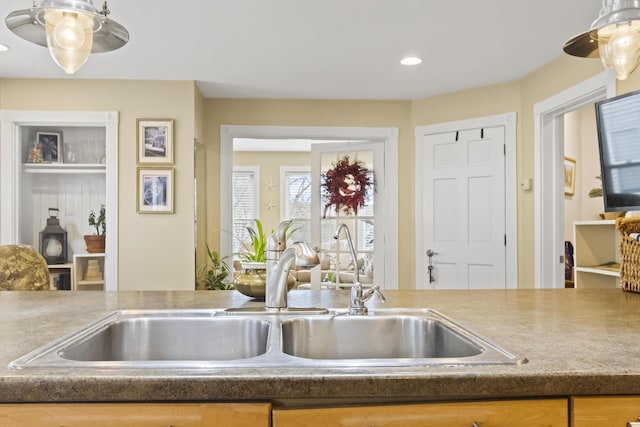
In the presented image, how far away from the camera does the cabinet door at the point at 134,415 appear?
2.97ft

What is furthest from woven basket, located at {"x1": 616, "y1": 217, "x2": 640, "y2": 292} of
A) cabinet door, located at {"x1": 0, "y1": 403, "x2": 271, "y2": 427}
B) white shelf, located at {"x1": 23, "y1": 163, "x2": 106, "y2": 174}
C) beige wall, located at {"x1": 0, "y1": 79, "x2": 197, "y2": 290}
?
white shelf, located at {"x1": 23, "y1": 163, "x2": 106, "y2": 174}

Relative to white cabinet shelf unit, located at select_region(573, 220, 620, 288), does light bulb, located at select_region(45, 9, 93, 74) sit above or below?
above

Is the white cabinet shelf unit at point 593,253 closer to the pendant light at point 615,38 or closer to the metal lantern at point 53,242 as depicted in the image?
the pendant light at point 615,38

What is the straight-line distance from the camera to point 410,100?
4.89 m

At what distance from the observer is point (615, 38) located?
5.21ft

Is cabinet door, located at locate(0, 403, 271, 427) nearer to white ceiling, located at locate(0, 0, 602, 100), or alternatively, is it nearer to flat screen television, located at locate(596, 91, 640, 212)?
flat screen television, located at locate(596, 91, 640, 212)

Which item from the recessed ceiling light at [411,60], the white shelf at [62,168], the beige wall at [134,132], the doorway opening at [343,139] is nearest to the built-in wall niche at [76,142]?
the white shelf at [62,168]

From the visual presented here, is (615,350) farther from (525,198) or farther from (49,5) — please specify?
(525,198)

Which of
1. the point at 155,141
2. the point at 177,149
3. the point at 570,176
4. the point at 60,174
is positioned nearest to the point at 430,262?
the point at 570,176

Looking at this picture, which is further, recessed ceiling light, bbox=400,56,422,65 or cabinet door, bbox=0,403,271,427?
recessed ceiling light, bbox=400,56,422,65

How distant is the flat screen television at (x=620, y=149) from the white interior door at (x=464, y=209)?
1968mm

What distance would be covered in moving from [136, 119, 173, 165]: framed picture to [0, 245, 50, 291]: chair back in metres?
1.79

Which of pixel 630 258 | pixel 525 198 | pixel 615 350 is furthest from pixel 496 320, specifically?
pixel 525 198

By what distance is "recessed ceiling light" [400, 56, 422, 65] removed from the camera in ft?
11.9
